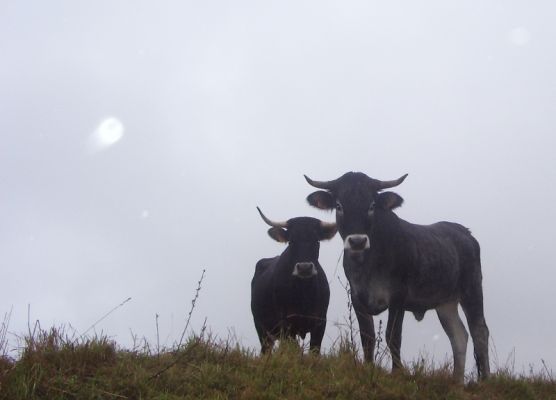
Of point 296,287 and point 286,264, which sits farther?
point 286,264

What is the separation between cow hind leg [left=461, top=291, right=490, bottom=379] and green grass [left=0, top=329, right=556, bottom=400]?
3160 millimetres

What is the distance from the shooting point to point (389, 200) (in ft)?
31.4

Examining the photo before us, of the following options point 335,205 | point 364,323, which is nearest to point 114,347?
point 364,323

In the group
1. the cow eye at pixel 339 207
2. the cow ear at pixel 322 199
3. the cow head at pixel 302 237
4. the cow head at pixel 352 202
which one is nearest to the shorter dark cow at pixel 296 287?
the cow head at pixel 302 237

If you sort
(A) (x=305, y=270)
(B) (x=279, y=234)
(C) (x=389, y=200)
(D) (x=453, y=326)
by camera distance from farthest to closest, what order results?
1. (B) (x=279, y=234)
2. (D) (x=453, y=326)
3. (A) (x=305, y=270)
4. (C) (x=389, y=200)

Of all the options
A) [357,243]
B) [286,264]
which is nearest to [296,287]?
[286,264]

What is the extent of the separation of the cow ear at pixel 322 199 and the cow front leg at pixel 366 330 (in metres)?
1.63

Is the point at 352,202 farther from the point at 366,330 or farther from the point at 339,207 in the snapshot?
the point at 366,330

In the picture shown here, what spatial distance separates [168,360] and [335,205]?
161 inches

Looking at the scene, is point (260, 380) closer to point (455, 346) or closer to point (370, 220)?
point (370, 220)

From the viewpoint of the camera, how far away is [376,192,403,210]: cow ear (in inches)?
376

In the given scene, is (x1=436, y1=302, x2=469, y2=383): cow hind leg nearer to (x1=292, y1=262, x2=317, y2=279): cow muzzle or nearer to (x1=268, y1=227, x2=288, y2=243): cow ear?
(x1=292, y1=262, x2=317, y2=279): cow muzzle

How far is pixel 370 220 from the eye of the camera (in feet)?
29.5

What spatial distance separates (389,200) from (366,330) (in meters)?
2.02
